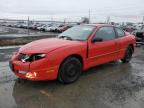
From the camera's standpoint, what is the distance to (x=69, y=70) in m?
5.30

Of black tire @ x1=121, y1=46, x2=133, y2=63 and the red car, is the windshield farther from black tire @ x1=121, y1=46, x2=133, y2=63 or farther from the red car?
black tire @ x1=121, y1=46, x2=133, y2=63

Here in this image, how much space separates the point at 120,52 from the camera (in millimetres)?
7332

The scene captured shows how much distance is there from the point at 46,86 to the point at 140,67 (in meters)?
3.87

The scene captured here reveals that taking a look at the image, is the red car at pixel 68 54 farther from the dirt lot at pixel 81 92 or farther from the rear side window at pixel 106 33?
the dirt lot at pixel 81 92

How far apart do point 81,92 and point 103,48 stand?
1977 millimetres

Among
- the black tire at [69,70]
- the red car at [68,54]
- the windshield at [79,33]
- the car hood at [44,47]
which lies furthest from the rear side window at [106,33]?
the black tire at [69,70]

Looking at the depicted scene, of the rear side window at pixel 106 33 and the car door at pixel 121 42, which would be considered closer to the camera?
the rear side window at pixel 106 33

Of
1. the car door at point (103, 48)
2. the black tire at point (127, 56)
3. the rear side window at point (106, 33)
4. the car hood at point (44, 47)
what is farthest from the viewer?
the black tire at point (127, 56)

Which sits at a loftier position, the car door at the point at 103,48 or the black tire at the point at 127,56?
the car door at the point at 103,48

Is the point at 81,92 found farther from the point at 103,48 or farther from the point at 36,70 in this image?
the point at 103,48

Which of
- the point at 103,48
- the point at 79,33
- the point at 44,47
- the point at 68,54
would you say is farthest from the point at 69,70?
the point at 103,48

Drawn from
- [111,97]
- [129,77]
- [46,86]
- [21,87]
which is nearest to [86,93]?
[111,97]

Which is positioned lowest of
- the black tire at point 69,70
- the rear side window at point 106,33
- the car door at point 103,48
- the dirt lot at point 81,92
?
the dirt lot at point 81,92

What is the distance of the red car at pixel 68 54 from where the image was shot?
479 cm
